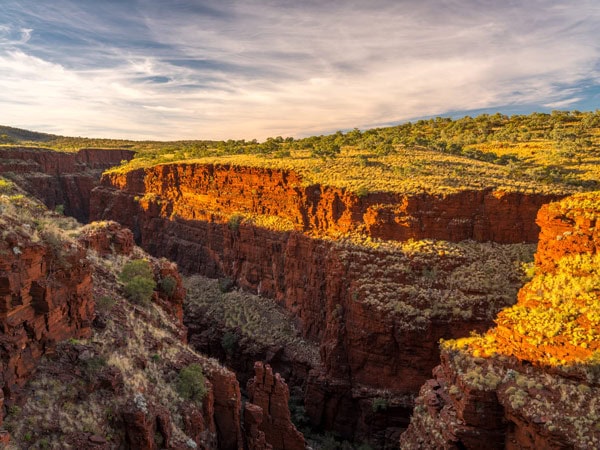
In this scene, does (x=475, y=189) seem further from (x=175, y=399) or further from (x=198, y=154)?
(x=198, y=154)

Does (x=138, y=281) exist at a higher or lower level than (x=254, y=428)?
higher

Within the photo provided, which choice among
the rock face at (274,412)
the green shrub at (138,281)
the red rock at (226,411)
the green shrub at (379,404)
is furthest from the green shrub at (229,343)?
the red rock at (226,411)

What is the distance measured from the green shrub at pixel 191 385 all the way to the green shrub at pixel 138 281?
5.68 m

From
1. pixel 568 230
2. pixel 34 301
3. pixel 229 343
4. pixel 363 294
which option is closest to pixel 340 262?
pixel 363 294

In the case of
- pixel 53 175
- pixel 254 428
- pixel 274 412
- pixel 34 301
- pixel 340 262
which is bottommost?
pixel 274 412

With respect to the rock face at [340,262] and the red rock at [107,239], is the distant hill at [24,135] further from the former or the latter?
the red rock at [107,239]

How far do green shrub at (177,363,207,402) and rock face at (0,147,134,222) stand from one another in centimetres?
6539

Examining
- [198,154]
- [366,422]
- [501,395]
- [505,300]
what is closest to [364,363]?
[366,422]

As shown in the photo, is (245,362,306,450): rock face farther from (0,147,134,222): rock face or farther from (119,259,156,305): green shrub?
(0,147,134,222): rock face

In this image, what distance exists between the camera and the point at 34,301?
12414mm

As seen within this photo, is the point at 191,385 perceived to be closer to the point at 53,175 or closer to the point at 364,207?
the point at 364,207

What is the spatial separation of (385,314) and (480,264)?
6.92 m

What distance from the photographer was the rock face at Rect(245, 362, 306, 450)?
21.2 meters

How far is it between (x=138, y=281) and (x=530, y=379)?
57.4 ft
